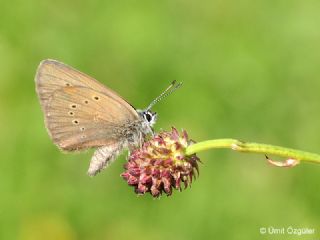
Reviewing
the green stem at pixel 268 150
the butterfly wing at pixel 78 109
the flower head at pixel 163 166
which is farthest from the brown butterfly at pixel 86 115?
the green stem at pixel 268 150

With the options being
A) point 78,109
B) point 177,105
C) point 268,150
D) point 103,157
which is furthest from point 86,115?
point 177,105

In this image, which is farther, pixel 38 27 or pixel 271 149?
pixel 38 27

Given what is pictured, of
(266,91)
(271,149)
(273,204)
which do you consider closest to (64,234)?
(273,204)

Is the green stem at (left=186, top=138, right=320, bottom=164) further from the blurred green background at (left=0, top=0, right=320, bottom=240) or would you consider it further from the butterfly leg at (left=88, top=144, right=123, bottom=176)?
the blurred green background at (left=0, top=0, right=320, bottom=240)

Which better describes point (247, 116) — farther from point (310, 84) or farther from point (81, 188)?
point (81, 188)

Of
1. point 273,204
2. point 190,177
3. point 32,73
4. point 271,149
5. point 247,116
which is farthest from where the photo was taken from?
point 32,73
